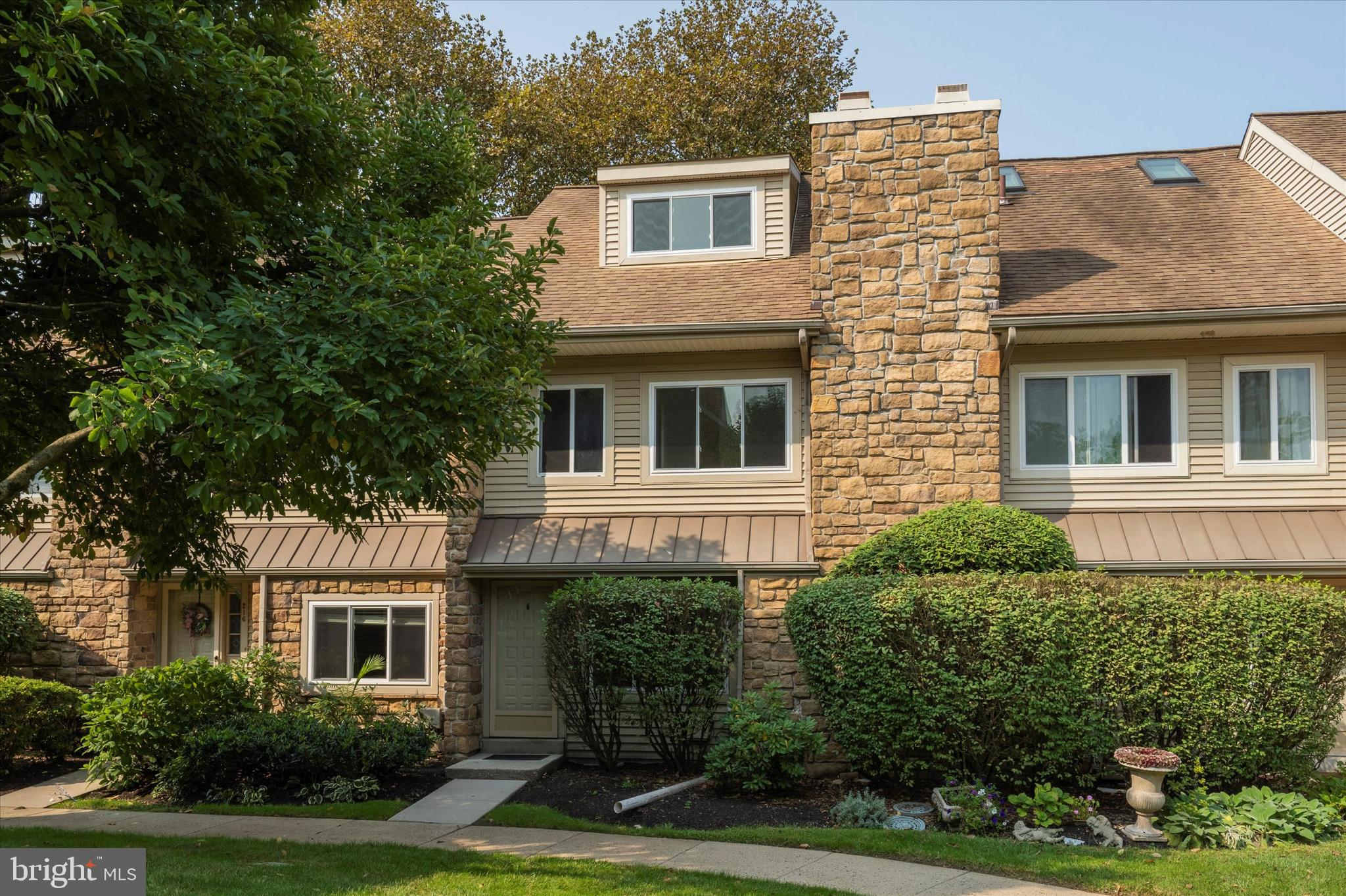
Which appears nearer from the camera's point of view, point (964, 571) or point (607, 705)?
point (964, 571)

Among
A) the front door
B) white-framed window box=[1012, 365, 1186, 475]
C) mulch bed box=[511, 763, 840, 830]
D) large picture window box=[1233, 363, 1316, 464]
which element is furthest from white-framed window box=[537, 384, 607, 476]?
large picture window box=[1233, 363, 1316, 464]

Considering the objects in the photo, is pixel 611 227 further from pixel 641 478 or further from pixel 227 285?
pixel 227 285

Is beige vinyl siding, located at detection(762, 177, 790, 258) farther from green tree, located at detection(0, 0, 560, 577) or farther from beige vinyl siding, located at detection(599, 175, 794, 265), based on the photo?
green tree, located at detection(0, 0, 560, 577)

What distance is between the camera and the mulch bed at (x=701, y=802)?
9.12m

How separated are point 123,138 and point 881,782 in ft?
28.0

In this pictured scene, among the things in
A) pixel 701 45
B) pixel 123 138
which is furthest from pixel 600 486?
pixel 701 45

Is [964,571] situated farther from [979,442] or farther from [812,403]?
[812,403]

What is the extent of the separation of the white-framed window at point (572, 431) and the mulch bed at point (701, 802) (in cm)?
367

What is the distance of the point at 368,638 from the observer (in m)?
12.7

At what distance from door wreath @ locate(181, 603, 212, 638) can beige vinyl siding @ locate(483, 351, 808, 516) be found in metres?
4.06

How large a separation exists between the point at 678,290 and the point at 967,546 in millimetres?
5064

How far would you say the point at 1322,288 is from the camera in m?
11.3

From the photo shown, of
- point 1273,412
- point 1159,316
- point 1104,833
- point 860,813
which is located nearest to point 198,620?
point 860,813

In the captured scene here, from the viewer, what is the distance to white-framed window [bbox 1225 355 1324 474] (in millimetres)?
11570
